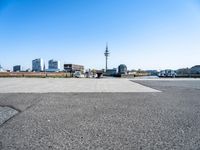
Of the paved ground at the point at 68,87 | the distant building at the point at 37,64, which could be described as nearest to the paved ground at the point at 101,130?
the paved ground at the point at 68,87

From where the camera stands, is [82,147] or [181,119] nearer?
[82,147]

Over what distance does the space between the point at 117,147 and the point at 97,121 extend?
Answer: 1985 mm

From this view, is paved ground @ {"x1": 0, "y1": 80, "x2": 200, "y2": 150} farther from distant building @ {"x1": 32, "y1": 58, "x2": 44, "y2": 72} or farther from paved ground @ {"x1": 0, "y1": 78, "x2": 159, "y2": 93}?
distant building @ {"x1": 32, "y1": 58, "x2": 44, "y2": 72}

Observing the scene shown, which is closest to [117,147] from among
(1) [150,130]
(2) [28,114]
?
(1) [150,130]

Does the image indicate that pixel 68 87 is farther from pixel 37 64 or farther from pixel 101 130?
pixel 37 64

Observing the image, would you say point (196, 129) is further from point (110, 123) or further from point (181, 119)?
point (110, 123)

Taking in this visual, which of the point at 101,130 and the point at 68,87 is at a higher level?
the point at 68,87

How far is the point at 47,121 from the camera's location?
222 inches

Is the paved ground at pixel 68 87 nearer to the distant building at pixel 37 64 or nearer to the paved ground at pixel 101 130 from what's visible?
the paved ground at pixel 101 130

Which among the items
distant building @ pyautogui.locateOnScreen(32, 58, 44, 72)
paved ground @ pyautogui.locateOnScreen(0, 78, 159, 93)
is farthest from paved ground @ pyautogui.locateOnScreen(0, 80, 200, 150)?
distant building @ pyautogui.locateOnScreen(32, 58, 44, 72)

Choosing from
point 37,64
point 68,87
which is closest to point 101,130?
point 68,87

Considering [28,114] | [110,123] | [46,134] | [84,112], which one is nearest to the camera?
[46,134]

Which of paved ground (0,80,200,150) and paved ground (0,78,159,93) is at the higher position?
paved ground (0,78,159,93)

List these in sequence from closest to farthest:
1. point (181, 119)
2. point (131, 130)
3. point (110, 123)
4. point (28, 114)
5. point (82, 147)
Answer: point (82, 147) → point (131, 130) → point (110, 123) → point (181, 119) → point (28, 114)
